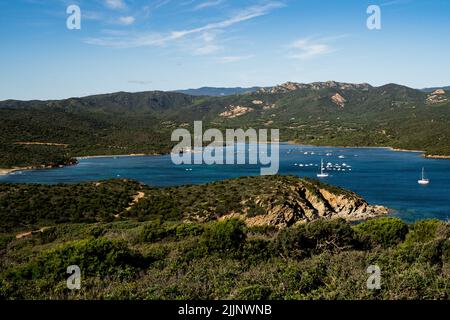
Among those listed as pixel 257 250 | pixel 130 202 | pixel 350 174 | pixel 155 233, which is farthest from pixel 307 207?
pixel 350 174

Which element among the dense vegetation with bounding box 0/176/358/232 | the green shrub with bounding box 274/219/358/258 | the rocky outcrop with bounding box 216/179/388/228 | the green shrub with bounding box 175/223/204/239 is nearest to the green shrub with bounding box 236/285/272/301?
the green shrub with bounding box 274/219/358/258

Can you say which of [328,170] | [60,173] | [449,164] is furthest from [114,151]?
[449,164]

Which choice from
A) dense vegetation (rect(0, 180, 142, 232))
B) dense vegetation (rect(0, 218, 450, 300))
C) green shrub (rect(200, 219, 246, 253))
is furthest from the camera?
dense vegetation (rect(0, 180, 142, 232))

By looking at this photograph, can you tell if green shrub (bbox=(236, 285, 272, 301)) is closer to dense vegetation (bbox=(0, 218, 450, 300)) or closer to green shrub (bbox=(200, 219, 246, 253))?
dense vegetation (bbox=(0, 218, 450, 300))

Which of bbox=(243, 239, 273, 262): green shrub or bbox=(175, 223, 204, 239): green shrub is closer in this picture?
bbox=(243, 239, 273, 262): green shrub

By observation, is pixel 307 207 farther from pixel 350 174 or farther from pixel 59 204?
pixel 350 174

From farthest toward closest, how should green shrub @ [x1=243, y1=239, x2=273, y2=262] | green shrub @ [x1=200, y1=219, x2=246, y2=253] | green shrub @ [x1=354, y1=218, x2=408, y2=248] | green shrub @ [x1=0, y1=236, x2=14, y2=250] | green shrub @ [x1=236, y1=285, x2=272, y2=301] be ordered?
green shrub @ [x1=0, y1=236, x2=14, y2=250], green shrub @ [x1=354, y1=218, x2=408, y2=248], green shrub @ [x1=200, y1=219, x2=246, y2=253], green shrub @ [x1=243, y1=239, x2=273, y2=262], green shrub @ [x1=236, y1=285, x2=272, y2=301]

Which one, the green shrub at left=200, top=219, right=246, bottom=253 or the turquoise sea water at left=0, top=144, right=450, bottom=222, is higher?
the green shrub at left=200, top=219, right=246, bottom=253

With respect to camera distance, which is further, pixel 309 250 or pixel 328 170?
pixel 328 170
